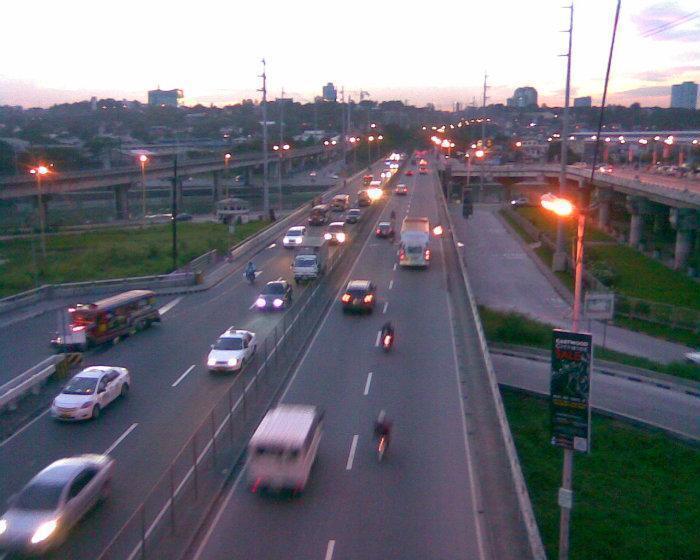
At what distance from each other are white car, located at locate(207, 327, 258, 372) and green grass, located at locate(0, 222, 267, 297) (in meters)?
14.3

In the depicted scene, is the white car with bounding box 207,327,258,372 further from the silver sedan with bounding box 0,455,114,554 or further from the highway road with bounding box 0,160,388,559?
the silver sedan with bounding box 0,455,114,554

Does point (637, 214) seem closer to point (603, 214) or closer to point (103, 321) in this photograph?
point (603, 214)

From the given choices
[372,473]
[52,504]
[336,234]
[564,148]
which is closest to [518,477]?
[372,473]

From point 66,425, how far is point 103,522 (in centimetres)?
446

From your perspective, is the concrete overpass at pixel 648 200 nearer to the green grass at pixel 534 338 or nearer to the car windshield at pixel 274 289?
the green grass at pixel 534 338

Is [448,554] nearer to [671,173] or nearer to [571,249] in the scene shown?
[571,249]

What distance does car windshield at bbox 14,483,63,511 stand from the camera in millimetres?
9414

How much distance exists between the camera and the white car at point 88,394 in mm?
14219

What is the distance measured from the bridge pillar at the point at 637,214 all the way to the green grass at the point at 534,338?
20.2 meters

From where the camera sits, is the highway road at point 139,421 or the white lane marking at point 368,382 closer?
the highway road at point 139,421

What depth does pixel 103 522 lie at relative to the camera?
10.3 m

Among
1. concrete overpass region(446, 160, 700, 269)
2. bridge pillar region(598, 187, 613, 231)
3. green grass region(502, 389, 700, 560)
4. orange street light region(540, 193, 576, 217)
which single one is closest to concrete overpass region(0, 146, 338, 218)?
concrete overpass region(446, 160, 700, 269)


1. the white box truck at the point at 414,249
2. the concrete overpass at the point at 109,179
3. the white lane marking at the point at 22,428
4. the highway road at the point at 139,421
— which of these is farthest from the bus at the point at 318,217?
the white lane marking at the point at 22,428

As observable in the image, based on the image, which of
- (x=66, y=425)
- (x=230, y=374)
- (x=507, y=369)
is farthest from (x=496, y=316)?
(x=66, y=425)
